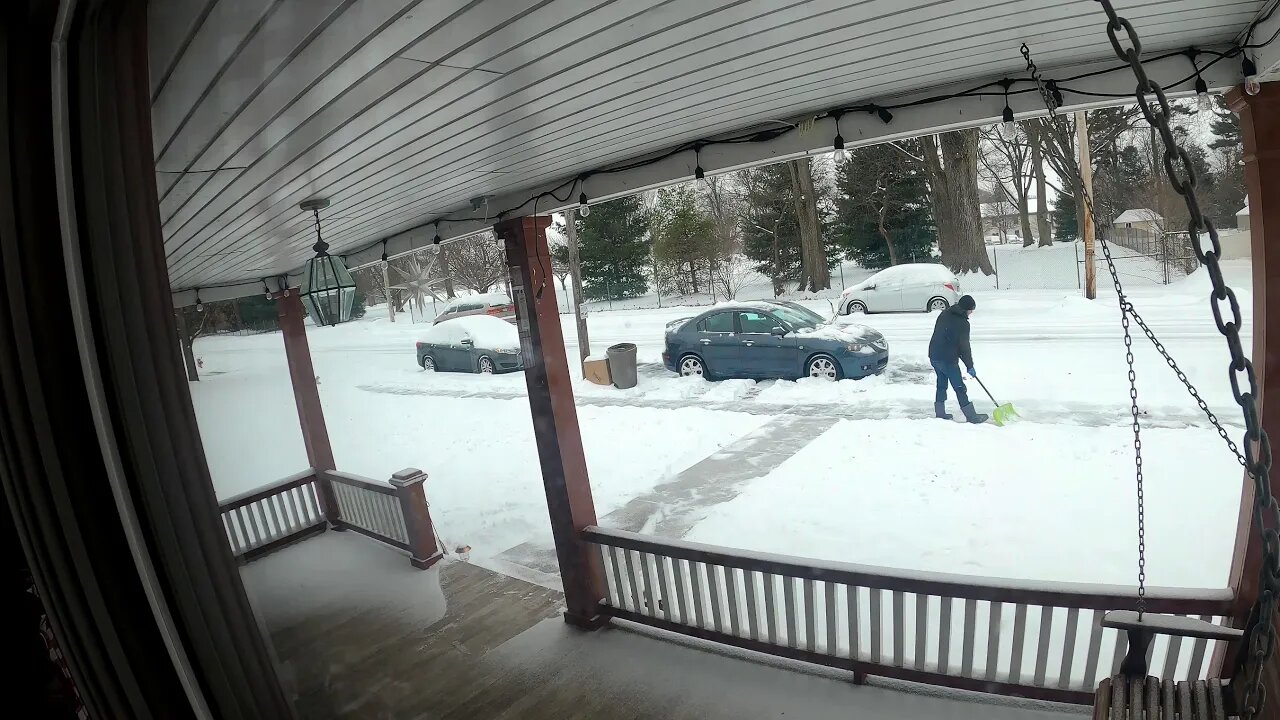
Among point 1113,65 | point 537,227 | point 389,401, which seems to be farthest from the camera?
point 389,401

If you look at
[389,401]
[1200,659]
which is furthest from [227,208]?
[389,401]

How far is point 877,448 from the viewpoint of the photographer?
3.73m

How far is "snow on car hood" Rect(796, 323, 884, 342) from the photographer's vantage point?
15.9 ft

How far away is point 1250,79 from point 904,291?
16.4ft

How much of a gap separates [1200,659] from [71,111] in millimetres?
2186

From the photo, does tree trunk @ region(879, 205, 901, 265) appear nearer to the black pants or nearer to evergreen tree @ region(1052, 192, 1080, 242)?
evergreen tree @ region(1052, 192, 1080, 242)

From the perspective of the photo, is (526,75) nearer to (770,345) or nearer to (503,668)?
(503,668)

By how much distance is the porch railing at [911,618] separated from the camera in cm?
145

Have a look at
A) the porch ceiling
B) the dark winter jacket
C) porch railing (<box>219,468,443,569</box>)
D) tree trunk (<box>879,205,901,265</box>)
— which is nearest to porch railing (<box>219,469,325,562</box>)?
porch railing (<box>219,468,443,569</box>)

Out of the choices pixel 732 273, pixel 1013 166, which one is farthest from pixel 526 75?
pixel 732 273

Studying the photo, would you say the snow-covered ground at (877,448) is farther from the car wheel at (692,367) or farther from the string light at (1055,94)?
the string light at (1055,94)

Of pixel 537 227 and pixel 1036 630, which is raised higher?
pixel 537 227

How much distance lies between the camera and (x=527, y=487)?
4.36 meters

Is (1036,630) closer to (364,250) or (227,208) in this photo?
(227,208)
